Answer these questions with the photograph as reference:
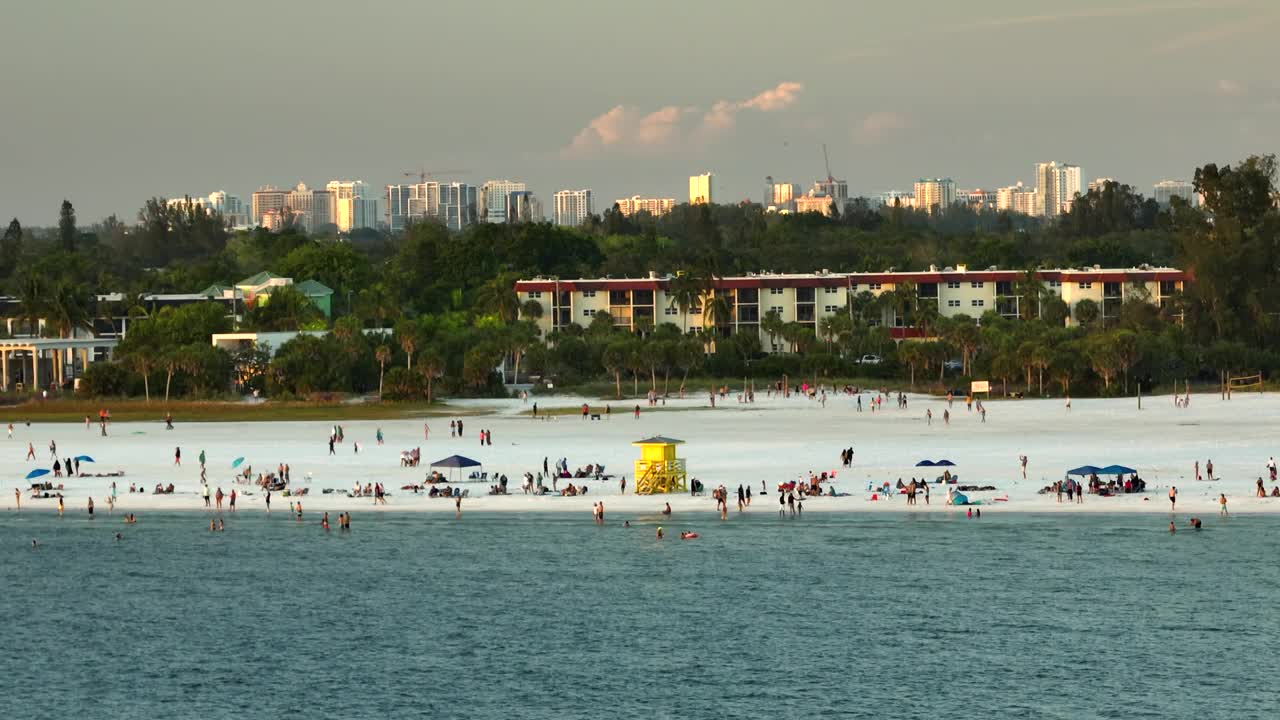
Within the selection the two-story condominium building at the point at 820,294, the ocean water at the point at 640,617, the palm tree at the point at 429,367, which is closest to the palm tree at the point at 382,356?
the palm tree at the point at 429,367

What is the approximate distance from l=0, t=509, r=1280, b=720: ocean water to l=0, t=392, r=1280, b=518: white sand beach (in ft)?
8.27

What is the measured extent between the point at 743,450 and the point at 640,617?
37713mm

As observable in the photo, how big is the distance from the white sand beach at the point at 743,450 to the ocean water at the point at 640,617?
99.3 inches

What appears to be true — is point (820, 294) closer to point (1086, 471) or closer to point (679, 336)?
point (679, 336)

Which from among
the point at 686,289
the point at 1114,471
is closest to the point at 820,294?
the point at 686,289

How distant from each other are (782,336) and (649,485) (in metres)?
90.9

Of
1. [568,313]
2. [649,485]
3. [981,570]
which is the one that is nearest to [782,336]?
[568,313]

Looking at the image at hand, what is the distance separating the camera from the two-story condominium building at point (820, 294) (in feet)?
577

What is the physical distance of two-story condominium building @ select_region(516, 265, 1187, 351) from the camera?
176m

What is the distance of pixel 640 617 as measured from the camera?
193 feet

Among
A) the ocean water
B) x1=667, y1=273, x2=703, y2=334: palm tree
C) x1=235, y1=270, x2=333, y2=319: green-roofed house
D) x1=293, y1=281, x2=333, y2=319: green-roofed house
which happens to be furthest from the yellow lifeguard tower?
x1=293, y1=281, x2=333, y2=319: green-roofed house

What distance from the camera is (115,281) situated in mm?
184125

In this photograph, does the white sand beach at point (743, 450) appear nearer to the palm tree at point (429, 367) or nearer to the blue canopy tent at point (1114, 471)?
the blue canopy tent at point (1114, 471)

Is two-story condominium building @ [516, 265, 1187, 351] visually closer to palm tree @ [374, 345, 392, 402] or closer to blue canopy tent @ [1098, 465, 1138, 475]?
palm tree @ [374, 345, 392, 402]
